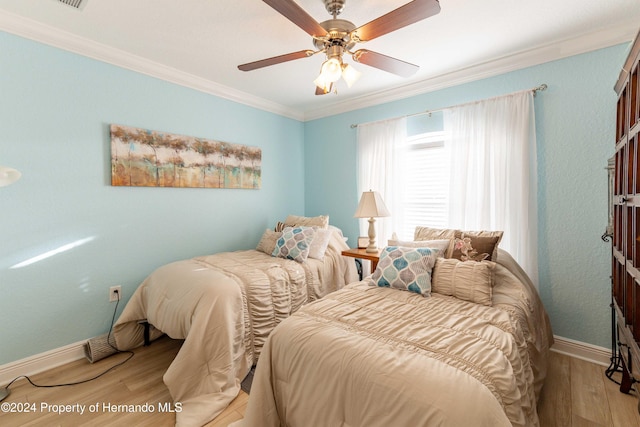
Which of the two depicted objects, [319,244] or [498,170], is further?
[319,244]

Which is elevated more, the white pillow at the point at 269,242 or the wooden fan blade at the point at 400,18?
the wooden fan blade at the point at 400,18

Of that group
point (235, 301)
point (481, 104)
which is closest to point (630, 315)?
point (481, 104)

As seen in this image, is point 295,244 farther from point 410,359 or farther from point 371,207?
point 410,359

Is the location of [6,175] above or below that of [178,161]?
below

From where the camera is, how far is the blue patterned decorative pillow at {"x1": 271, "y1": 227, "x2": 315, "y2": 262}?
9.51 ft

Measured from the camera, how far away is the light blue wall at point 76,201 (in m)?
2.16

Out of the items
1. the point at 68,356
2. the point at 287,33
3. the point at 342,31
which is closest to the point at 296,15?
the point at 342,31

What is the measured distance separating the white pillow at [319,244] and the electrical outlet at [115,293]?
173 cm

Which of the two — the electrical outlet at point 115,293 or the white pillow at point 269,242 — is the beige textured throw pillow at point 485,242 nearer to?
the white pillow at point 269,242

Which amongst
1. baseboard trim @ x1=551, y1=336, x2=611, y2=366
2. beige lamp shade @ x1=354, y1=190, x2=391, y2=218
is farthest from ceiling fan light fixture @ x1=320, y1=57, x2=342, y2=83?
baseboard trim @ x1=551, y1=336, x2=611, y2=366

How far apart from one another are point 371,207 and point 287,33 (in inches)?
65.1

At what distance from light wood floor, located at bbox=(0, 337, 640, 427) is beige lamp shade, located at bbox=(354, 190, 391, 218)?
178 cm

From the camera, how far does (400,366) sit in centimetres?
116

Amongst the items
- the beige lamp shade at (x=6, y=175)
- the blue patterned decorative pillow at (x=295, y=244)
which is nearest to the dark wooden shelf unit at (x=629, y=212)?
the blue patterned decorative pillow at (x=295, y=244)
